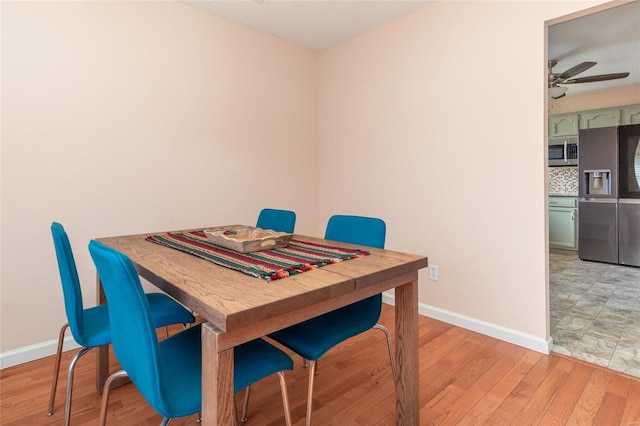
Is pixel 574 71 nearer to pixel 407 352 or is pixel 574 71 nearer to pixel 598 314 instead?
pixel 598 314

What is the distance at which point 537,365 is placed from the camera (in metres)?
1.94

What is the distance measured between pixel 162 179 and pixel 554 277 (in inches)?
164

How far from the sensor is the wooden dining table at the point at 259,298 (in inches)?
33.2

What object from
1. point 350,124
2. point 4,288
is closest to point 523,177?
point 350,124

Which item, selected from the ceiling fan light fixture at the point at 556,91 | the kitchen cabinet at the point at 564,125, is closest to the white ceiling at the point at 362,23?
the ceiling fan light fixture at the point at 556,91

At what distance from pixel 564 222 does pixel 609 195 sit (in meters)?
0.70

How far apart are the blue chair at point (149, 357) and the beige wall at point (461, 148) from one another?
178 centimetres

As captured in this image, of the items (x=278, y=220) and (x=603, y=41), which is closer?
(x=278, y=220)

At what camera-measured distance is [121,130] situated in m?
2.30

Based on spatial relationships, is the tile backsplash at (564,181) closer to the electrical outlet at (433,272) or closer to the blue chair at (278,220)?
the electrical outlet at (433,272)

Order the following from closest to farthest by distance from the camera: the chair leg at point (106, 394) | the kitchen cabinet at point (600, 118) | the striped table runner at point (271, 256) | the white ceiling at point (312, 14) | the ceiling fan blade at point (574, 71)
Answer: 1. the chair leg at point (106, 394)
2. the striped table runner at point (271, 256)
3. the white ceiling at point (312, 14)
4. the ceiling fan blade at point (574, 71)
5. the kitchen cabinet at point (600, 118)

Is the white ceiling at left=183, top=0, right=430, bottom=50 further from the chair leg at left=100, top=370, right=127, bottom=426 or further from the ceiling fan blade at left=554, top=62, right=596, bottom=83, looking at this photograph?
the chair leg at left=100, top=370, right=127, bottom=426

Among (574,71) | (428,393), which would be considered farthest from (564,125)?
(428,393)

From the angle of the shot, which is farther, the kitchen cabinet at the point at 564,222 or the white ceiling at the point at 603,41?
the kitchen cabinet at the point at 564,222
